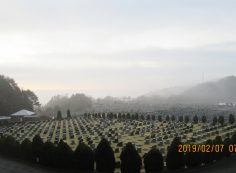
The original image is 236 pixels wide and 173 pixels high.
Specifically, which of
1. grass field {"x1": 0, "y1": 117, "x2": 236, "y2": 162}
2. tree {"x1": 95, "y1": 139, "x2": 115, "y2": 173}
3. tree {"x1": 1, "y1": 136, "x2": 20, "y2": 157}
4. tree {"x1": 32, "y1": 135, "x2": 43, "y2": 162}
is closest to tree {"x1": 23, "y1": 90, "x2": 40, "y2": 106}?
grass field {"x1": 0, "y1": 117, "x2": 236, "y2": 162}

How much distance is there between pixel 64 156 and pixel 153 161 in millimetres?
6047

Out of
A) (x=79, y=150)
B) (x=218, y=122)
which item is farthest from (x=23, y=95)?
(x=79, y=150)

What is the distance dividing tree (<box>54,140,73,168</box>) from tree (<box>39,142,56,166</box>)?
613 mm

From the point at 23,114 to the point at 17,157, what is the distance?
40.5 m

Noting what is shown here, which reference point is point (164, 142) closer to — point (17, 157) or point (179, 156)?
point (179, 156)

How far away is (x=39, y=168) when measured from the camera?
24547mm

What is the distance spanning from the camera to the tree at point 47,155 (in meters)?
24.1

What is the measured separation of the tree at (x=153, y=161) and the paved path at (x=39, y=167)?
1.70 meters

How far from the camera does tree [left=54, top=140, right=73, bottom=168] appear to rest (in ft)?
74.9

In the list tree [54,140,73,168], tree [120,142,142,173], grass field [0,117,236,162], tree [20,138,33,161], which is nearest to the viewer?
tree [120,142,142,173]

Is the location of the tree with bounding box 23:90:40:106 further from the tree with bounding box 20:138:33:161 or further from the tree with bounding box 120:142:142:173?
the tree with bounding box 120:142:142:173

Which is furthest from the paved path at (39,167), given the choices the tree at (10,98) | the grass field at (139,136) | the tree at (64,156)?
the tree at (10,98)

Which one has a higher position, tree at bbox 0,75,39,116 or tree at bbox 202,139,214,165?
tree at bbox 0,75,39,116

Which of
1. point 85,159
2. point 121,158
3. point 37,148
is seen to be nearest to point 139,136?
point 37,148
